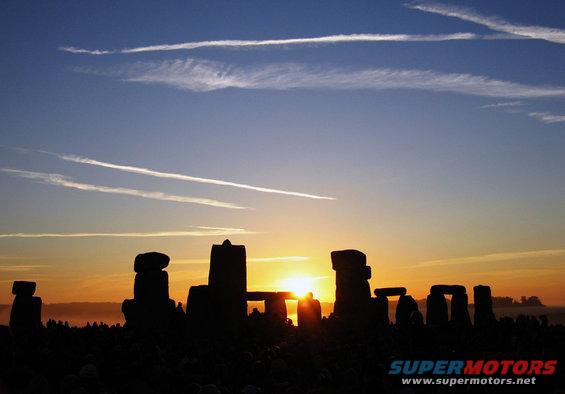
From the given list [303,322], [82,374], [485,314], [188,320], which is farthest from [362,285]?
[82,374]

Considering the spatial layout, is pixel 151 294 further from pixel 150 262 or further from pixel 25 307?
pixel 25 307

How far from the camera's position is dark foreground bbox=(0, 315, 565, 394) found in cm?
1527

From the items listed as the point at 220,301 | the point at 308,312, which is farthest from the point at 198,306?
the point at 308,312

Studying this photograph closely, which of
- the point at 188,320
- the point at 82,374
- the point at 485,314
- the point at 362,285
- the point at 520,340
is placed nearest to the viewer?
the point at 82,374

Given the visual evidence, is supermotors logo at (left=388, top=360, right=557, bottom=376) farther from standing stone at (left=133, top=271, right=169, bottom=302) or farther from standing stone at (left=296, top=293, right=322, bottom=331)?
standing stone at (left=133, top=271, right=169, bottom=302)

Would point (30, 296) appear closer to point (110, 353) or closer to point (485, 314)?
point (110, 353)

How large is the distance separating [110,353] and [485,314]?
28369mm

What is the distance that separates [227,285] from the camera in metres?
28.6

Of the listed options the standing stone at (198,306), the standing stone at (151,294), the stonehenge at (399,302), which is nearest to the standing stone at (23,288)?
the standing stone at (151,294)

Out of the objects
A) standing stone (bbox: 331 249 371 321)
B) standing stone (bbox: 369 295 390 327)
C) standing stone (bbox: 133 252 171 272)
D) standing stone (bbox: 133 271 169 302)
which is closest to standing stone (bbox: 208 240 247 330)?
standing stone (bbox: 133 271 169 302)

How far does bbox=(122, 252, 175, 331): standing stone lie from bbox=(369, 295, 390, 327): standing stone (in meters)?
9.82

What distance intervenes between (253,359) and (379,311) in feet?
68.7

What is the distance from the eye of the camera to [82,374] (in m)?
14.4

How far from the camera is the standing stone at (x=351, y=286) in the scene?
33.3 m
